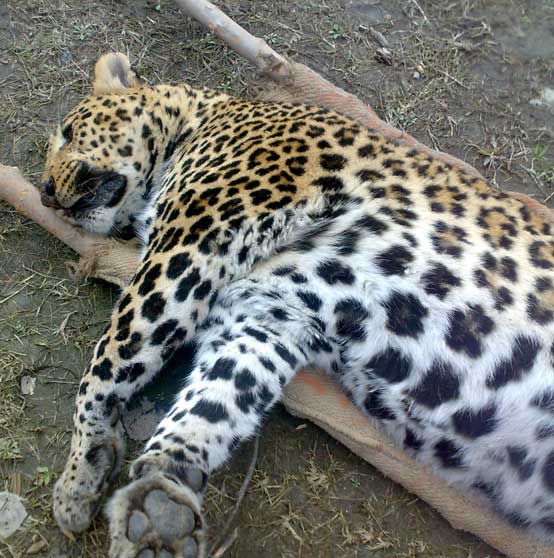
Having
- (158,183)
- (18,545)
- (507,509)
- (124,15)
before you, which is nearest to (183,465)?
(18,545)

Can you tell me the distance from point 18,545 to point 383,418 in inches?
71.6

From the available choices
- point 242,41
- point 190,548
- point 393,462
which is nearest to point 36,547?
point 190,548

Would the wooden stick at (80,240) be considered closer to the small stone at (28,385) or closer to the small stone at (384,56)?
the small stone at (28,385)

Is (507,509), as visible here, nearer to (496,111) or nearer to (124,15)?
(496,111)

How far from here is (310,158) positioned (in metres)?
3.60

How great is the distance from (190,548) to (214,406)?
77cm

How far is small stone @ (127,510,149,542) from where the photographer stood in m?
2.64

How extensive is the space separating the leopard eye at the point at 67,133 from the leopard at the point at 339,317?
843 millimetres

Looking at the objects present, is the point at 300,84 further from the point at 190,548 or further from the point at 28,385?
the point at 190,548

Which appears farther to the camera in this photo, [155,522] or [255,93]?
[255,93]

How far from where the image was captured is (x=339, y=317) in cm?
333

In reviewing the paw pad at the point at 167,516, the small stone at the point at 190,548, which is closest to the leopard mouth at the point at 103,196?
the paw pad at the point at 167,516

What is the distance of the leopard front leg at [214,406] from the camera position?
9.02ft

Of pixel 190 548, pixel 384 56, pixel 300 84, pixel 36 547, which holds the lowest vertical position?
pixel 36 547
